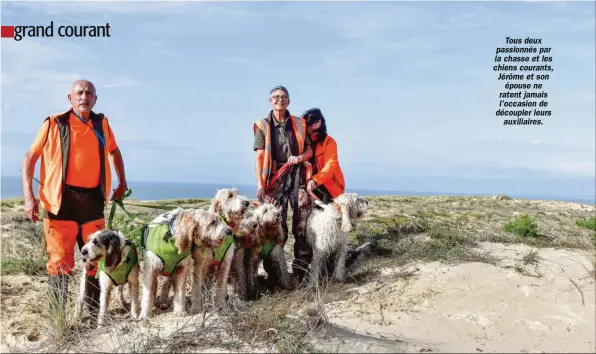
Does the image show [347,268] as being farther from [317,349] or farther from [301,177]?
[317,349]

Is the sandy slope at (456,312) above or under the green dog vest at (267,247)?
under

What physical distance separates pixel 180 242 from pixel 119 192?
161 centimetres

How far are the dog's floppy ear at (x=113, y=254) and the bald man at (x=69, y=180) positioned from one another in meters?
0.64

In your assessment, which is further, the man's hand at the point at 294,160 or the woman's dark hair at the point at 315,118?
the woman's dark hair at the point at 315,118

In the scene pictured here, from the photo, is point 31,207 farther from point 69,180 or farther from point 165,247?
point 165,247

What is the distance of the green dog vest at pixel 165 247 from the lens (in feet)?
22.1

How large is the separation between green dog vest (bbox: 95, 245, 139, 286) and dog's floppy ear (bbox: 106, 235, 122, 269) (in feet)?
0.24

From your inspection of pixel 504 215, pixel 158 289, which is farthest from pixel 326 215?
pixel 504 215

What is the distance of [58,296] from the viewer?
6805mm

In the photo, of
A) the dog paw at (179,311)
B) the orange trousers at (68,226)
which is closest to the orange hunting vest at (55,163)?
the orange trousers at (68,226)

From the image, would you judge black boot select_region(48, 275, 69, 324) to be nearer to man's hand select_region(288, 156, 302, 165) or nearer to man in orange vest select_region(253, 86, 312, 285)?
man in orange vest select_region(253, 86, 312, 285)

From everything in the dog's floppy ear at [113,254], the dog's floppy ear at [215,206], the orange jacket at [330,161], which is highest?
the orange jacket at [330,161]

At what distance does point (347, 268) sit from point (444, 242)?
2.00 metres

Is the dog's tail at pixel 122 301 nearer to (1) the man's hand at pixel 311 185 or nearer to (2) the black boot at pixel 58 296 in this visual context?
(2) the black boot at pixel 58 296
